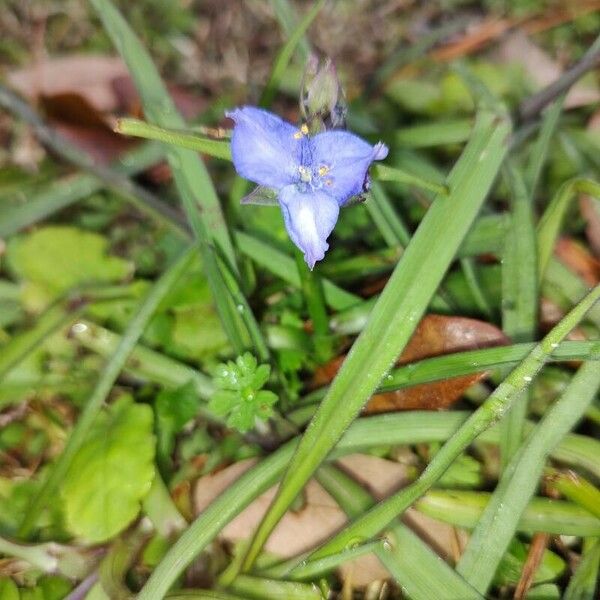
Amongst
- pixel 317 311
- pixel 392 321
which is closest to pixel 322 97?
pixel 392 321

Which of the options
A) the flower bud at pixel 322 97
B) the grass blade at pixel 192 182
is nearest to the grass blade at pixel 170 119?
the grass blade at pixel 192 182

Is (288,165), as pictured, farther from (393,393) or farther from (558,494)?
(558,494)

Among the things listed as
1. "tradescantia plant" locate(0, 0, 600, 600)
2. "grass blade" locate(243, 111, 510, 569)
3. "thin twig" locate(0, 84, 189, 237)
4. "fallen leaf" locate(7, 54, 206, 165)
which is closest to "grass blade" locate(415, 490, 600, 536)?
"tradescantia plant" locate(0, 0, 600, 600)

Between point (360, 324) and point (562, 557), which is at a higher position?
point (360, 324)

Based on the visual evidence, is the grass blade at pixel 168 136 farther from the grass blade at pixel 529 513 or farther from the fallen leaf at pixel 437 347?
the grass blade at pixel 529 513

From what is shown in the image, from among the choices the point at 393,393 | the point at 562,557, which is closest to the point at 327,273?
the point at 393,393

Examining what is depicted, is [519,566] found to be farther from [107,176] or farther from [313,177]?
[107,176]

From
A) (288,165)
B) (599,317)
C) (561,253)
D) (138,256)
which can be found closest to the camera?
(288,165)
